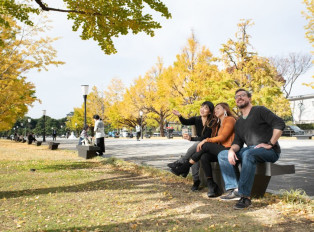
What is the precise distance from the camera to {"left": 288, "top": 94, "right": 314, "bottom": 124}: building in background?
4172cm

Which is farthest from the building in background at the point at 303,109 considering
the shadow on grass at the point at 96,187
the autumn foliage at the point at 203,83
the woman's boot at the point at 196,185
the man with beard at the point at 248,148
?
the man with beard at the point at 248,148

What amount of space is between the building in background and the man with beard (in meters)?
41.2

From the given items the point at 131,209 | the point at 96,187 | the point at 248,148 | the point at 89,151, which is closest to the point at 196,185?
the point at 248,148

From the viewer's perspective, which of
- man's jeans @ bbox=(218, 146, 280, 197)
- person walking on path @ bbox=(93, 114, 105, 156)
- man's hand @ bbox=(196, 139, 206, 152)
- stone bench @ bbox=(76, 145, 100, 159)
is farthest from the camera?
person walking on path @ bbox=(93, 114, 105, 156)

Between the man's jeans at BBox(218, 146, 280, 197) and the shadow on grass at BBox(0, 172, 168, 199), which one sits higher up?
the man's jeans at BBox(218, 146, 280, 197)

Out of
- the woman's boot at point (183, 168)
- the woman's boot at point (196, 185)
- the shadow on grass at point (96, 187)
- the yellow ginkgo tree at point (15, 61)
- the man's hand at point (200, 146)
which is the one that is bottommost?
the shadow on grass at point (96, 187)

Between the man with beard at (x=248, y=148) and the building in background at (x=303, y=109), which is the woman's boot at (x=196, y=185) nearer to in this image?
the man with beard at (x=248, y=148)

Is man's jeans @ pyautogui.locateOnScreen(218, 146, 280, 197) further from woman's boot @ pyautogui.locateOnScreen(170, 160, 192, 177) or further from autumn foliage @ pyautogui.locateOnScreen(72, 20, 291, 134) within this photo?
autumn foliage @ pyautogui.locateOnScreen(72, 20, 291, 134)

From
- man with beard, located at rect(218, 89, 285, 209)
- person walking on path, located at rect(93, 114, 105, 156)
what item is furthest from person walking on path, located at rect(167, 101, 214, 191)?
person walking on path, located at rect(93, 114, 105, 156)

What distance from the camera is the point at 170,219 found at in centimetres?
315

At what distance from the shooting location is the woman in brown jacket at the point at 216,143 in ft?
13.5

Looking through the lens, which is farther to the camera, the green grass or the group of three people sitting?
the group of three people sitting

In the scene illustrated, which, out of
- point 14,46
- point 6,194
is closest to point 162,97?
point 14,46

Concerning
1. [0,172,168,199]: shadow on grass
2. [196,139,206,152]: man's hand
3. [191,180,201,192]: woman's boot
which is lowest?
[0,172,168,199]: shadow on grass
